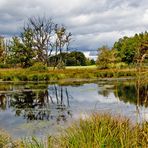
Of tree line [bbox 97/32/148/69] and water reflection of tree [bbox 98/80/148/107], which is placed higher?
tree line [bbox 97/32/148/69]

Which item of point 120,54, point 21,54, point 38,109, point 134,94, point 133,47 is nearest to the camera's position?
point 133,47

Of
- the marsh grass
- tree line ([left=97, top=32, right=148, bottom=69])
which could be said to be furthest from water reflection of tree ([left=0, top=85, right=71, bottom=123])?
the marsh grass

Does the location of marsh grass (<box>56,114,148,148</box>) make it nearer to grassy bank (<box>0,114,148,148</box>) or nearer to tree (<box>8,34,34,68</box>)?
grassy bank (<box>0,114,148,148</box>)

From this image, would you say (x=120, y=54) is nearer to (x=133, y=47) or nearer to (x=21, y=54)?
(x=21, y=54)

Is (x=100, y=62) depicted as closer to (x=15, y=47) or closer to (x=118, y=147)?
A: (x=15, y=47)

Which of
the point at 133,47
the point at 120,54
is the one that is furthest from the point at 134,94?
the point at 120,54

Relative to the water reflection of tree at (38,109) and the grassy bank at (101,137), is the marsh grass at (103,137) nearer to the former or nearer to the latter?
the grassy bank at (101,137)

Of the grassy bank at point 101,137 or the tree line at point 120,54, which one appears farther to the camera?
the grassy bank at point 101,137

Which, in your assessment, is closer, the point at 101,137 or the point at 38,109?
the point at 101,137

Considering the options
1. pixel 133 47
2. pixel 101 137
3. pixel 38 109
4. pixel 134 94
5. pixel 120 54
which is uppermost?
pixel 120 54

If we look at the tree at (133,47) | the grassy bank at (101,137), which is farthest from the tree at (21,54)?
the grassy bank at (101,137)

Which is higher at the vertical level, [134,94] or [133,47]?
[133,47]

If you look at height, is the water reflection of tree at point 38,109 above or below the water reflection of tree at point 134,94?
below

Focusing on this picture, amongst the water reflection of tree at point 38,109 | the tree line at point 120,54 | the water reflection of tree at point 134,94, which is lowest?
the water reflection of tree at point 38,109
